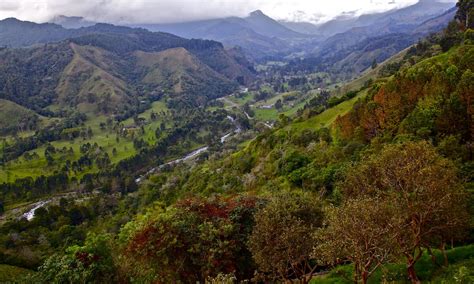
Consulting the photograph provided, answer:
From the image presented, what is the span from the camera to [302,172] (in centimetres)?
5788

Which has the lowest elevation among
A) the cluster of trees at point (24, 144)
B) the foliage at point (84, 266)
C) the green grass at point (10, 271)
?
the cluster of trees at point (24, 144)

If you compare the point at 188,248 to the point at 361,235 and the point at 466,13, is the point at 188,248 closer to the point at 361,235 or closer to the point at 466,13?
the point at 361,235

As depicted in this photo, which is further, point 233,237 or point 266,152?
point 266,152

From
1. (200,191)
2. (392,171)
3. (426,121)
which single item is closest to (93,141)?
(200,191)

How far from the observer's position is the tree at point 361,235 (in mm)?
18422

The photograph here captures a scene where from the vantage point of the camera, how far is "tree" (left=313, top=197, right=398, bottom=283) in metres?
18.4

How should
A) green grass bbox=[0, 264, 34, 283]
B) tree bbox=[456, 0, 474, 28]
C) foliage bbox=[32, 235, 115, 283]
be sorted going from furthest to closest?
tree bbox=[456, 0, 474, 28] → green grass bbox=[0, 264, 34, 283] → foliage bbox=[32, 235, 115, 283]

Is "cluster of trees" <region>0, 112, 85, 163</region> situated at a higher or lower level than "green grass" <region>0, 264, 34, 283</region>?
lower

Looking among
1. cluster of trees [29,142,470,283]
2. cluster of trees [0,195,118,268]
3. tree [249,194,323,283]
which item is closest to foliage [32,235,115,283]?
cluster of trees [29,142,470,283]

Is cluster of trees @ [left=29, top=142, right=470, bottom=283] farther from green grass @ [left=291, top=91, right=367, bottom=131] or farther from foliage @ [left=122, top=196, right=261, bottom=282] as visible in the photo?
green grass @ [left=291, top=91, right=367, bottom=131]

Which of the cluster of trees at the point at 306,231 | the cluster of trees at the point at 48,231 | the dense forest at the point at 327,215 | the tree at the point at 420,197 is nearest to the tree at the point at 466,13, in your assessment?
the dense forest at the point at 327,215

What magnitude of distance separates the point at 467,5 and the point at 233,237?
98611 mm

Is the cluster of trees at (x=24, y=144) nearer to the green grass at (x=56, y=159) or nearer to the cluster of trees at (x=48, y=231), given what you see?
the green grass at (x=56, y=159)

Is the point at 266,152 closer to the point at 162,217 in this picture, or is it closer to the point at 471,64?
the point at 471,64
